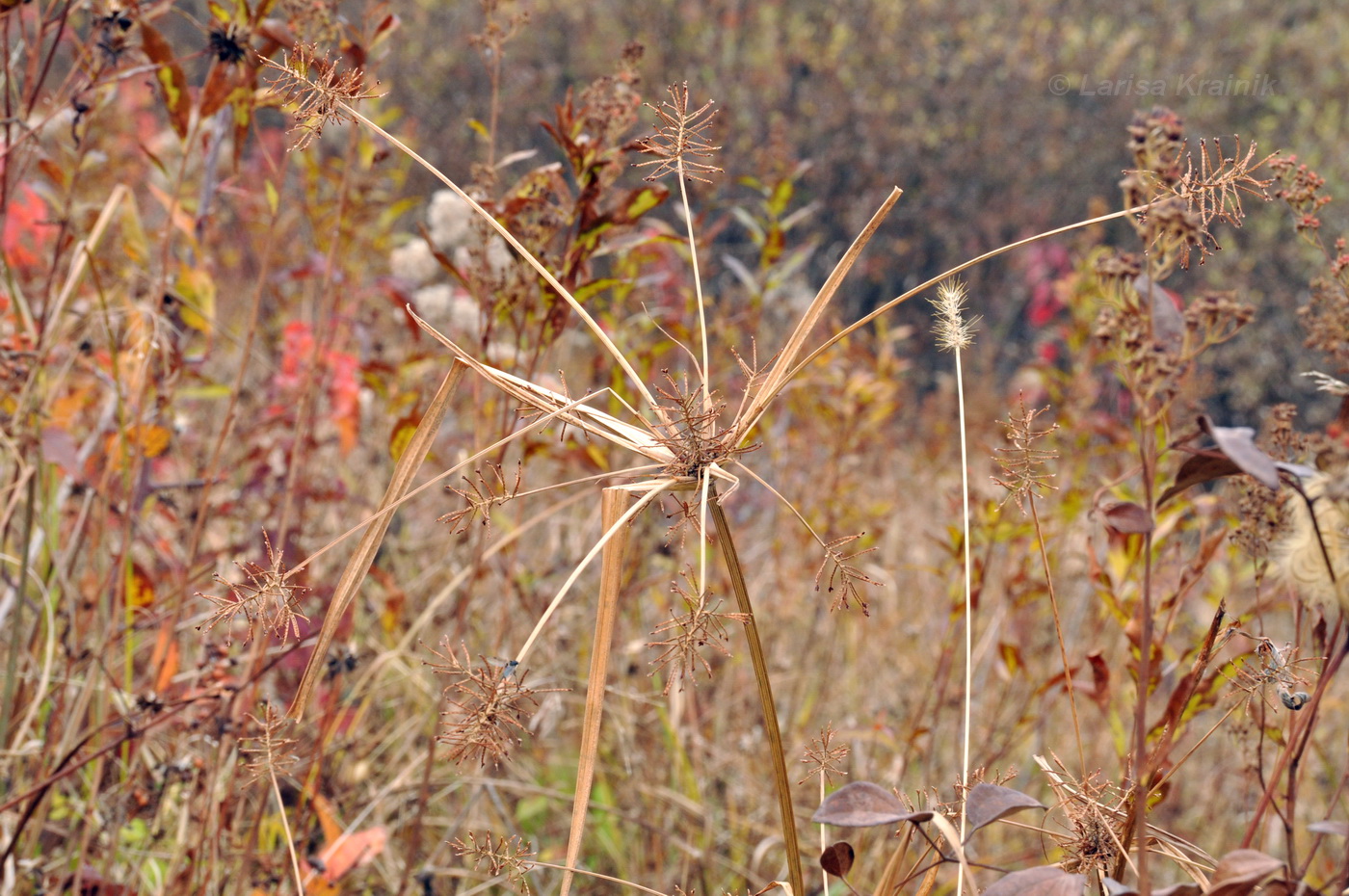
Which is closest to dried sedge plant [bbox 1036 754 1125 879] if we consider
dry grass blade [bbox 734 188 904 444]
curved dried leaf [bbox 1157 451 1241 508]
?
curved dried leaf [bbox 1157 451 1241 508]

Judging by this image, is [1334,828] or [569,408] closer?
Answer: [1334,828]

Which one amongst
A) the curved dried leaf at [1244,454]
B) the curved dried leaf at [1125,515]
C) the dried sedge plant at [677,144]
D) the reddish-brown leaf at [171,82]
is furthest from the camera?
the reddish-brown leaf at [171,82]

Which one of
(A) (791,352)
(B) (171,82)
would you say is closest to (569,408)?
(A) (791,352)

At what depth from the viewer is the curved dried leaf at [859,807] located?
24.5 inches

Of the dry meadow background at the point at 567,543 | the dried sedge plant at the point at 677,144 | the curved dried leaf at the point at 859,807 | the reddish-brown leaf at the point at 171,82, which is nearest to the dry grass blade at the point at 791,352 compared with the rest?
the dry meadow background at the point at 567,543

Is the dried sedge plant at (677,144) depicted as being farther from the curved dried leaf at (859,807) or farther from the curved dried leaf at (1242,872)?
the curved dried leaf at (1242,872)

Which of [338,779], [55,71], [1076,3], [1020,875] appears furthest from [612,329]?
[55,71]

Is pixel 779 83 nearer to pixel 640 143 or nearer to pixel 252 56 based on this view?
pixel 252 56

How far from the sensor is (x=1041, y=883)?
59 centimetres

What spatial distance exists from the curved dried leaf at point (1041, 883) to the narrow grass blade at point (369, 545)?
43 centimetres

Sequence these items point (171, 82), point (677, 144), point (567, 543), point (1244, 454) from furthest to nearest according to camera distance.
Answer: point (567, 543) < point (171, 82) < point (677, 144) < point (1244, 454)

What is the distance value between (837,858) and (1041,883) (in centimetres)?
13

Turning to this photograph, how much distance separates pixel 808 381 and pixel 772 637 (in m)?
0.56

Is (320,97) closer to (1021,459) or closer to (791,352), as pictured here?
(791,352)
